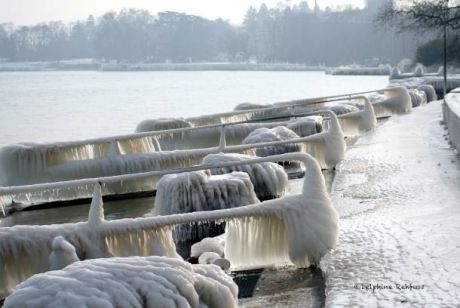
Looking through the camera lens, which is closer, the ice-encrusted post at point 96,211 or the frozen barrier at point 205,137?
the ice-encrusted post at point 96,211

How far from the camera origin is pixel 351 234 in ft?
24.3

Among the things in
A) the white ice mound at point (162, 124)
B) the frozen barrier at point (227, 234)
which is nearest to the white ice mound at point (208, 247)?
A: the frozen barrier at point (227, 234)

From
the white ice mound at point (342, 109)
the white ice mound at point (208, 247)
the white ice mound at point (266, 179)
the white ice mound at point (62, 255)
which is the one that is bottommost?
the white ice mound at point (342, 109)

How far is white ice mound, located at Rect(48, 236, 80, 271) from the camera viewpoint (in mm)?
5281

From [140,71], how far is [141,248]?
169411 mm

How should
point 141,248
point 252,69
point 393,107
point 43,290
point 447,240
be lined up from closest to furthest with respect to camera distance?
point 43,290 < point 141,248 < point 447,240 < point 393,107 < point 252,69

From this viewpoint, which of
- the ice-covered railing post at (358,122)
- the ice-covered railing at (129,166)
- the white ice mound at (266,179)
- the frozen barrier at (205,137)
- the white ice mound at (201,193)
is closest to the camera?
the white ice mound at (201,193)

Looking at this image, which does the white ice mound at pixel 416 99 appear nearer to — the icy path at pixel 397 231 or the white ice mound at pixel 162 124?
the white ice mound at pixel 162 124

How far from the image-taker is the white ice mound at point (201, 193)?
848 cm

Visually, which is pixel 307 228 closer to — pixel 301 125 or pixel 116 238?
pixel 116 238

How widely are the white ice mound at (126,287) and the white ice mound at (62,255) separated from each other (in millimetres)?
1188

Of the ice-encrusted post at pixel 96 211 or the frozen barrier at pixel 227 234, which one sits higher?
the ice-encrusted post at pixel 96 211

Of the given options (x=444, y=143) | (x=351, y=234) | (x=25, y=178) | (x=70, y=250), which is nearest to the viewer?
(x=70, y=250)

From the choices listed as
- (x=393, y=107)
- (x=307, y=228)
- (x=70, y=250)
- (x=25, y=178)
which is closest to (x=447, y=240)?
(x=307, y=228)
